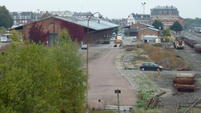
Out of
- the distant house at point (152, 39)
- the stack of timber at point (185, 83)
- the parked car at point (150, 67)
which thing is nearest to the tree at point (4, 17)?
the distant house at point (152, 39)

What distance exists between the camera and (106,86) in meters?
28.0

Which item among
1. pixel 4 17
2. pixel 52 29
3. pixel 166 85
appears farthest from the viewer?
pixel 4 17

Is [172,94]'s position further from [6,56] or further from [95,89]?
[6,56]

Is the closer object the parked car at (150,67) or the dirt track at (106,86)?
the dirt track at (106,86)

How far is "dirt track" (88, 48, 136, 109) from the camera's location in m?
22.8

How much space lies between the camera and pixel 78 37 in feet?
189

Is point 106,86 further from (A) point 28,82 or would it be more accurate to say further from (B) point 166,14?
(B) point 166,14

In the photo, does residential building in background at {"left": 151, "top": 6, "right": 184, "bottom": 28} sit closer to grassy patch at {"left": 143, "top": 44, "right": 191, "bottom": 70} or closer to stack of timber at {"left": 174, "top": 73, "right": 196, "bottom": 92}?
grassy patch at {"left": 143, "top": 44, "right": 191, "bottom": 70}

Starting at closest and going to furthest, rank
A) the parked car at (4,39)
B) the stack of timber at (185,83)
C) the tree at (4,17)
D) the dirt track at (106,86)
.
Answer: the dirt track at (106,86), the stack of timber at (185,83), the parked car at (4,39), the tree at (4,17)

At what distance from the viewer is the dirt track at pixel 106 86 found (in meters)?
22.8

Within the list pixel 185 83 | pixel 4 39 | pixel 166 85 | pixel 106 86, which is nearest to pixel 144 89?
pixel 166 85

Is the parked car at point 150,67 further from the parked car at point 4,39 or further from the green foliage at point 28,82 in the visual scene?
→ the parked car at point 4,39

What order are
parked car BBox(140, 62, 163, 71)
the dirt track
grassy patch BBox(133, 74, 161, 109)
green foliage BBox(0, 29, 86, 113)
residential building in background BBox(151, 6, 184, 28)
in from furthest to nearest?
residential building in background BBox(151, 6, 184, 28) < parked car BBox(140, 62, 163, 71) < the dirt track < grassy patch BBox(133, 74, 161, 109) < green foliage BBox(0, 29, 86, 113)

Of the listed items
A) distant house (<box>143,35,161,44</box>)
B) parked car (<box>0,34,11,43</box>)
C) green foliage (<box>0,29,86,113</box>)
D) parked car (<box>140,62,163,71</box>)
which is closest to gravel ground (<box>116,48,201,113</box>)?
parked car (<box>140,62,163,71</box>)
